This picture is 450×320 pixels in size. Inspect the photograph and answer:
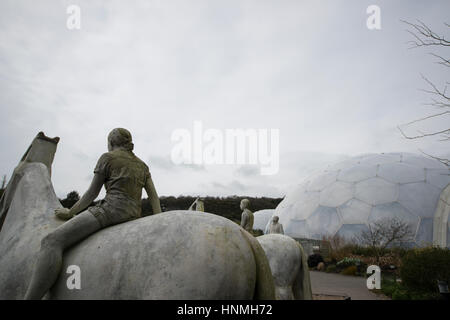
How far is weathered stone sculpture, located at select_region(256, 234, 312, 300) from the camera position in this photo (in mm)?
5402

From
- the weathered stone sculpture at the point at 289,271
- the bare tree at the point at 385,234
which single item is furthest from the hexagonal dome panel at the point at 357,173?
the weathered stone sculpture at the point at 289,271

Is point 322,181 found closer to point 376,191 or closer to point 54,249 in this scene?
point 376,191

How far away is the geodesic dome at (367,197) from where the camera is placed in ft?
61.0

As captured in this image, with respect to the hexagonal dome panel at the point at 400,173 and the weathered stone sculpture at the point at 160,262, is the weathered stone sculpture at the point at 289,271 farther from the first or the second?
the hexagonal dome panel at the point at 400,173

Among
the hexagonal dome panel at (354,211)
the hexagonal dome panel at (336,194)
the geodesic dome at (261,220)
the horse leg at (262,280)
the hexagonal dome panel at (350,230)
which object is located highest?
the horse leg at (262,280)

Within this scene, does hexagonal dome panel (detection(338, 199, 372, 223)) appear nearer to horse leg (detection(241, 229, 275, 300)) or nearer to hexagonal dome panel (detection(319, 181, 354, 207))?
hexagonal dome panel (detection(319, 181, 354, 207))

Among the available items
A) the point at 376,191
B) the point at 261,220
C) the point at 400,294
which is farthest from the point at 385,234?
the point at 261,220

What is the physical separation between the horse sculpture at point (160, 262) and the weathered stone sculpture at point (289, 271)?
309cm

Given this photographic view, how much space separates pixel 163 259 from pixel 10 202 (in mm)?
2402

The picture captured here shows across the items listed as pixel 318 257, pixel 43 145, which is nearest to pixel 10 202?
pixel 43 145

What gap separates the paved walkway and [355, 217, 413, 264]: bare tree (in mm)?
3915

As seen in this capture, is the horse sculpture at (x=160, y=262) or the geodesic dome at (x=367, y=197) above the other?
the horse sculpture at (x=160, y=262)

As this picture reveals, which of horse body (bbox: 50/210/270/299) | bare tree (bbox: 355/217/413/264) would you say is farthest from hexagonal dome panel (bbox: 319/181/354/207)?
horse body (bbox: 50/210/270/299)
